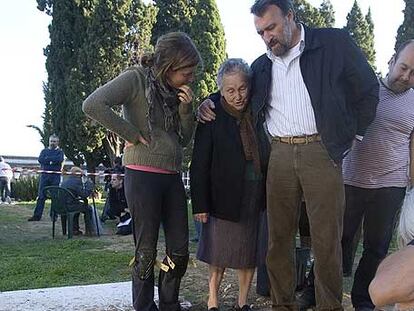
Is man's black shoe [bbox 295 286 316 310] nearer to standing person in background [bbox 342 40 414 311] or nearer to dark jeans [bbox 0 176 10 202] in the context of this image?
standing person in background [bbox 342 40 414 311]

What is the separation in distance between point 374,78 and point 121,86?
4.06 feet

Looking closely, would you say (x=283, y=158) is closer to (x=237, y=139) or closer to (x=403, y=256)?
(x=237, y=139)

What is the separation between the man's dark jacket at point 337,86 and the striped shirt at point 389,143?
1.29 feet

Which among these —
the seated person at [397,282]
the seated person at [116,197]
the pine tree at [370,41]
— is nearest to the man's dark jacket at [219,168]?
the seated person at [397,282]

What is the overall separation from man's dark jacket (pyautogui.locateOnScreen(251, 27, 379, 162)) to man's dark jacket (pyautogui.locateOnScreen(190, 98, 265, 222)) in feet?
1.75

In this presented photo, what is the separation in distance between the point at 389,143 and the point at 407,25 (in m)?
12.2

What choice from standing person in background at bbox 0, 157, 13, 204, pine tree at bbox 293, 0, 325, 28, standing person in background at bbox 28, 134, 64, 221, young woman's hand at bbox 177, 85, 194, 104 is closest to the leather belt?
young woman's hand at bbox 177, 85, 194, 104

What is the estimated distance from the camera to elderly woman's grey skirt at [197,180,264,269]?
3027 mm

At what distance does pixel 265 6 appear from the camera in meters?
2.57

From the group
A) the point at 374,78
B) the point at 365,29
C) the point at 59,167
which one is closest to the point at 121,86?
the point at 374,78

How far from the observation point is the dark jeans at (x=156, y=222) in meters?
2.74

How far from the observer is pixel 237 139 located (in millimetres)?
2953

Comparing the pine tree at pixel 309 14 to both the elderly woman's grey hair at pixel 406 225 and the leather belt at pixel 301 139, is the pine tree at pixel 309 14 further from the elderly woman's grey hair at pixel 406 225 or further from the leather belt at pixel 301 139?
the elderly woman's grey hair at pixel 406 225

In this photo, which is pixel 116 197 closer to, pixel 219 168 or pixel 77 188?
pixel 77 188
